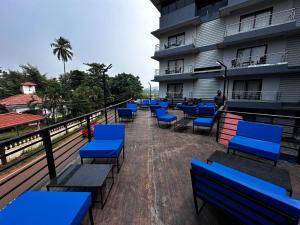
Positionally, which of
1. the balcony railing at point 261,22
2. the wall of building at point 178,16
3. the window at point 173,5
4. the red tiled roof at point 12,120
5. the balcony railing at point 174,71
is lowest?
the red tiled roof at point 12,120

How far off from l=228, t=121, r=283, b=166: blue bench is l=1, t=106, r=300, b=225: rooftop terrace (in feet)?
1.78

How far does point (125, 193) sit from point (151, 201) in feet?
1.50

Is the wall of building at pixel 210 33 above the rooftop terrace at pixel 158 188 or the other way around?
above

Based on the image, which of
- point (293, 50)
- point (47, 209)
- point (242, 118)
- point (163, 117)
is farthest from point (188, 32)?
point (47, 209)

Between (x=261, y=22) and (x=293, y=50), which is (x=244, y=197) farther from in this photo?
(x=261, y=22)

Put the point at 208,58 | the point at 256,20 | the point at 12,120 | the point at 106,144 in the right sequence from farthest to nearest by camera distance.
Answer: the point at 12,120, the point at 208,58, the point at 256,20, the point at 106,144

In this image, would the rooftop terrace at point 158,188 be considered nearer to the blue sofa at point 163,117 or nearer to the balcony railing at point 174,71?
the blue sofa at point 163,117

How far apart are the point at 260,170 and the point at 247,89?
41.0 feet

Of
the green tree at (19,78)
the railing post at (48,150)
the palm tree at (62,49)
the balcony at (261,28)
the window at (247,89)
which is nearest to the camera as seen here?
the railing post at (48,150)

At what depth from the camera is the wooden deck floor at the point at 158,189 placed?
1802 millimetres

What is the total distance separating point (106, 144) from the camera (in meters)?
3.10

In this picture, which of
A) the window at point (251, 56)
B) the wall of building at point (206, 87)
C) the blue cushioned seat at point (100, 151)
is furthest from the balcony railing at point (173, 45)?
the blue cushioned seat at point (100, 151)

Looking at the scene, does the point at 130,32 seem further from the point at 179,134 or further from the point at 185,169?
the point at 185,169

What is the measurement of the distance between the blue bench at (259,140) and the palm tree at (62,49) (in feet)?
135
